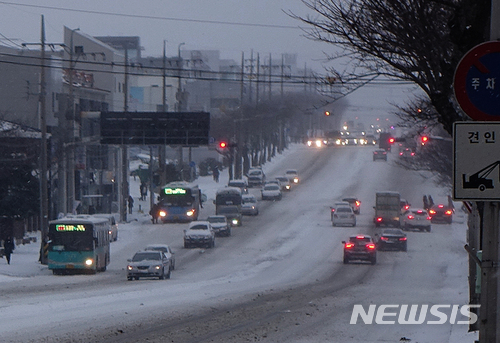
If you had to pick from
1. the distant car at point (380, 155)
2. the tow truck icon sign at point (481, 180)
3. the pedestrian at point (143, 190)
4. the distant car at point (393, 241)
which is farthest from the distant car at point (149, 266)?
the distant car at point (380, 155)

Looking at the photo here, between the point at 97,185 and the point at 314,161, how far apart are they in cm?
4026

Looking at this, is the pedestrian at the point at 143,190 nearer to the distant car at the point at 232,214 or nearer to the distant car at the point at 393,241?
the distant car at the point at 232,214

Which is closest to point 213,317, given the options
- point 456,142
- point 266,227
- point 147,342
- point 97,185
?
point 147,342

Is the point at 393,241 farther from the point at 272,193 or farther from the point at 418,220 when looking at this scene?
the point at 272,193

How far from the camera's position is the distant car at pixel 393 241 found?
1759 inches

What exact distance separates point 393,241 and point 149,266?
1751cm

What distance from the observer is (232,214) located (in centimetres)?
5838

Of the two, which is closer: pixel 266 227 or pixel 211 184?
pixel 266 227

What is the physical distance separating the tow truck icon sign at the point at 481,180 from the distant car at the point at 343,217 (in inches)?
1964

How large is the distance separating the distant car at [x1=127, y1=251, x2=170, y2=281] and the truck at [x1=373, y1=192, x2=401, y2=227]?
89.6 ft

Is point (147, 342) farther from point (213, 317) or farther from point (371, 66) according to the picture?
point (371, 66)

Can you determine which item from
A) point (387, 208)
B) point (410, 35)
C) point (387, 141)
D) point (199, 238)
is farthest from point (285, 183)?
point (410, 35)

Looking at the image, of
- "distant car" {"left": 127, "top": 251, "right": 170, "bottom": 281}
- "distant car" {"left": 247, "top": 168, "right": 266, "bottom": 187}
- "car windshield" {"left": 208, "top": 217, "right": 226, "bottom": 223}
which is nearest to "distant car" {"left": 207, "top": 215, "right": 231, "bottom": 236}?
"car windshield" {"left": 208, "top": 217, "right": 226, "bottom": 223}

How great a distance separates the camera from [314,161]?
105m
